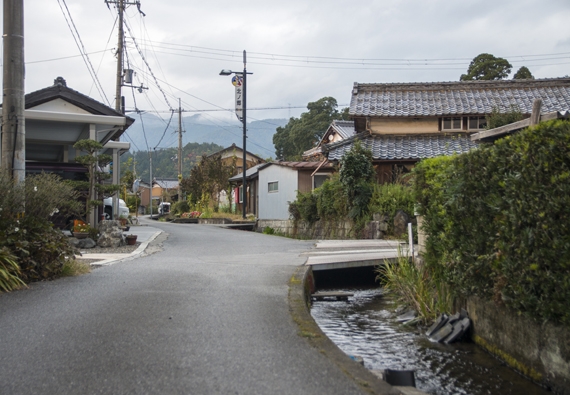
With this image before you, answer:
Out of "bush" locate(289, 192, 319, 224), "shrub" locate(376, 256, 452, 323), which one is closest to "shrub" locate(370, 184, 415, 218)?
"bush" locate(289, 192, 319, 224)

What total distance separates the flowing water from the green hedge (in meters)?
0.71

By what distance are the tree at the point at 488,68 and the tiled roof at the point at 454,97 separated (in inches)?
434

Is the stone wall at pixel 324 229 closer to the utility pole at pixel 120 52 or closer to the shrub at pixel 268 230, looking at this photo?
the shrub at pixel 268 230

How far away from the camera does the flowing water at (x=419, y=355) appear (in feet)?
17.1

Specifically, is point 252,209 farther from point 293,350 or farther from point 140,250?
point 293,350

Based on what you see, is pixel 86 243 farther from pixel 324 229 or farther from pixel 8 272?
pixel 324 229

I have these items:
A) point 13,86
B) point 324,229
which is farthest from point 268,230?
point 13,86

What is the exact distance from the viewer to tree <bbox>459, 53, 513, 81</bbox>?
34.8 metres

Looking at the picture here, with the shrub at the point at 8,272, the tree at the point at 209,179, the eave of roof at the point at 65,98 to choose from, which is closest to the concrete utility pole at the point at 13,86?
the shrub at the point at 8,272

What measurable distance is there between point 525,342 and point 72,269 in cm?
690

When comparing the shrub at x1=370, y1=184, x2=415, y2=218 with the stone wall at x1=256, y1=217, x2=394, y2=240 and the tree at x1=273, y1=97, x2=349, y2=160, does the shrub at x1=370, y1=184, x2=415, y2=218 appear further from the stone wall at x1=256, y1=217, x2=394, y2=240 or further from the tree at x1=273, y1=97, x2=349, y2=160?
the tree at x1=273, y1=97, x2=349, y2=160

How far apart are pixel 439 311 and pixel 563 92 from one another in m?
19.5

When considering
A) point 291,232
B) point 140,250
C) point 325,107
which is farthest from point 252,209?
point 140,250

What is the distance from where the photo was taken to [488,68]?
35.3m
